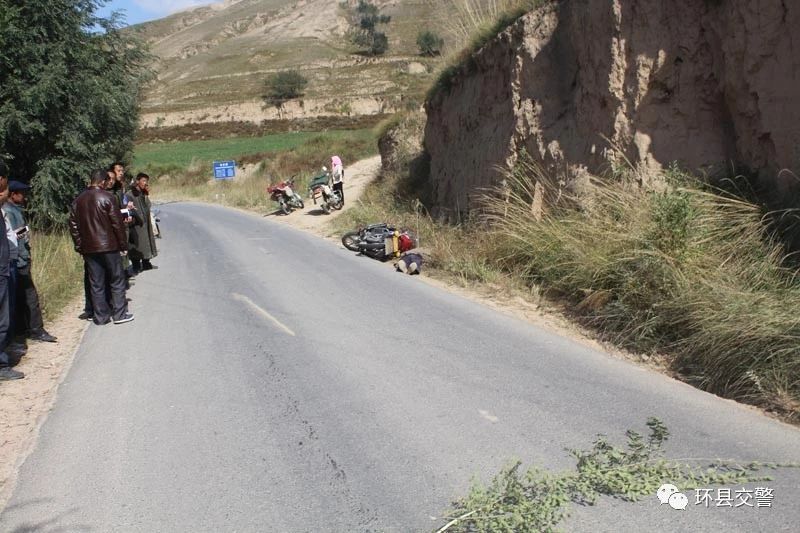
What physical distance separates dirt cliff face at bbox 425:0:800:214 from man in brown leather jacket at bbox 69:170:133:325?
6699mm

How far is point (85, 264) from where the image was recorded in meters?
8.35

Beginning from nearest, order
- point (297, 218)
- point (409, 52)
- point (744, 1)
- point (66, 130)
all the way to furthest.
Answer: point (744, 1), point (66, 130), point (297, 218), point (409, 52)

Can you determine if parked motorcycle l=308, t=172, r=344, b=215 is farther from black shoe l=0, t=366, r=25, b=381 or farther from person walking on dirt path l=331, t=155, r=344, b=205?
black shoe l=0, t=366, r=25, b=381

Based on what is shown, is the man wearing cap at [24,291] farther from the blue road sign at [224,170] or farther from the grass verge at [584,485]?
the blue road sign at [224,170]

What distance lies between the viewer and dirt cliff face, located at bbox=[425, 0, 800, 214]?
7.18m

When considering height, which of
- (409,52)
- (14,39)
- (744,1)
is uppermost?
(409,52)

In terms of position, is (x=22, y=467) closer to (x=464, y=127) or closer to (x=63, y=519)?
(x=63, y=519)

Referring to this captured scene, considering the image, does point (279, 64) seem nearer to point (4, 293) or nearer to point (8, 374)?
point (4, 293)

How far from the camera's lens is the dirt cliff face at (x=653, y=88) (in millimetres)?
7176

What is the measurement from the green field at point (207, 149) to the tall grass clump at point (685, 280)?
134 feet

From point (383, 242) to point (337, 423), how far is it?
856 centimetres

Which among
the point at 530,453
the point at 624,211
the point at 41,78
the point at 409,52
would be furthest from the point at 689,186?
the point at 409,52

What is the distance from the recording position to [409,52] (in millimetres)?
106500

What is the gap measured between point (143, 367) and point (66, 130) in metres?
10.2
